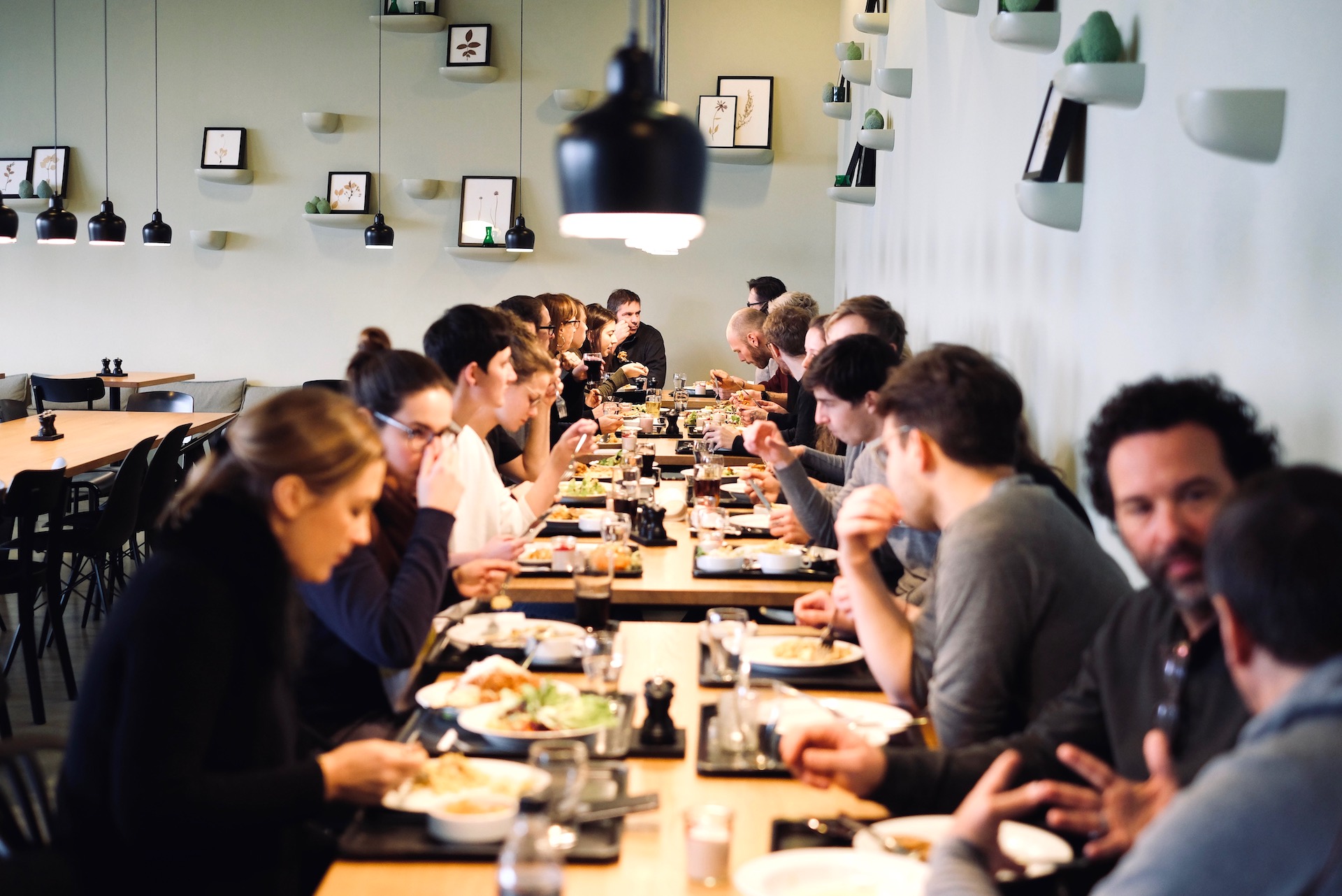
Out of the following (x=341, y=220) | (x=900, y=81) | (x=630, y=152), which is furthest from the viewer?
(x=341, y=220)

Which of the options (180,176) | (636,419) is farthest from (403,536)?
(180,176)

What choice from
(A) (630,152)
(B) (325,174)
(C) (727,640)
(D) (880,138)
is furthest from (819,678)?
(B) (325,174)

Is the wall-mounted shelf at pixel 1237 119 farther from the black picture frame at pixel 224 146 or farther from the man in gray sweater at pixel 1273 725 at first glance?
the black picture frame at pixel 224 146

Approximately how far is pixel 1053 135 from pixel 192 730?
2.32m

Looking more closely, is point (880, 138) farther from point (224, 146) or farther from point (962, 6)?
point (224, 146)

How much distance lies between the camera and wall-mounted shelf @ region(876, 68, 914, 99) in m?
5.68

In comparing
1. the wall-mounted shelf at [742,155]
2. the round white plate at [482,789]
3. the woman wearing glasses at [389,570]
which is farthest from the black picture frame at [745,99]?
the round white plate at [482,789]

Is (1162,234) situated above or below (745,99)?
below

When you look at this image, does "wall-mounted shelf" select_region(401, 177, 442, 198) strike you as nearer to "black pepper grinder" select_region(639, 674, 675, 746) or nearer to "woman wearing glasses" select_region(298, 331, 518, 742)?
"woman wearing glasses" select_region(298, 331, 518, 742)

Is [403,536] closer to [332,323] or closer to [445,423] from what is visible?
[445,423]

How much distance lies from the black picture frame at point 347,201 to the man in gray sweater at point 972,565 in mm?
7996

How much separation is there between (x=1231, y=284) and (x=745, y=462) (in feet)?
12.5

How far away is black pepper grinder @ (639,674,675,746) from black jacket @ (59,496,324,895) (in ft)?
1.71

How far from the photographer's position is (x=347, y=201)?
9.52 metres
